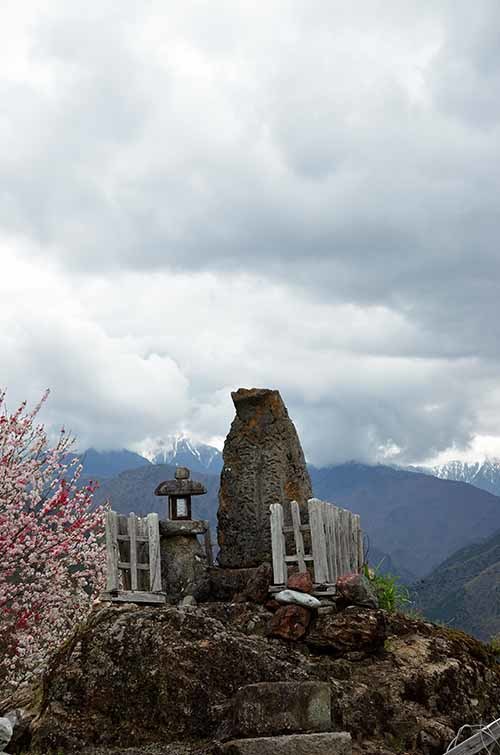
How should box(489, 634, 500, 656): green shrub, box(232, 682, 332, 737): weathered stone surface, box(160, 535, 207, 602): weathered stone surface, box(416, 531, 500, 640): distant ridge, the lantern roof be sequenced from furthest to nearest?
box(416, 531, 500, 640): distant ridge, the lantern roof, box(160, 535, 207, 602): weathered stone surface, box(489, 634, 500, 656): green shrub, box(232, 682, 332, 737): weathered stone surface

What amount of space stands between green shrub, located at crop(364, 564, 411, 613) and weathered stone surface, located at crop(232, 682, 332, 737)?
4678 mm

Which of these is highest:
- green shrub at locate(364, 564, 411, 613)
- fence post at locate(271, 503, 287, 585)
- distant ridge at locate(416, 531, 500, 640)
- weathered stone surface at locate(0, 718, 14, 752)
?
distant ridge at locate(416, 531, 500, 640)

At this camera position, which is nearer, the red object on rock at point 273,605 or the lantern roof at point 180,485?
the red object on rock at point 273,605

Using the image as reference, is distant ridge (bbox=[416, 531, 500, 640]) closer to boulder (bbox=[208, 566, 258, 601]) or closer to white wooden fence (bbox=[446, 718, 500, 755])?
boulder (bbox=[208, 566, 258, 601])

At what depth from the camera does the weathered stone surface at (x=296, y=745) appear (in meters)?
7.09

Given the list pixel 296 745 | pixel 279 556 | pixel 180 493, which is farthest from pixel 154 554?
pixel 296 745

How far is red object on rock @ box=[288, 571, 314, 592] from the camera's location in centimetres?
1081

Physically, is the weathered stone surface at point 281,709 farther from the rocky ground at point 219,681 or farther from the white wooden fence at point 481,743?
the white wooden fence at point 481,743

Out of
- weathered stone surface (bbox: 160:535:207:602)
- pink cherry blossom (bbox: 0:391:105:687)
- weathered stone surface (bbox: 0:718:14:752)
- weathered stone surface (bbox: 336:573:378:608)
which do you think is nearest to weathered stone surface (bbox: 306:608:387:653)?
weathered stone surface (bbox: 336:573:378:608)

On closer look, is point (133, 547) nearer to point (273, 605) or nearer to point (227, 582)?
point (227, 582)

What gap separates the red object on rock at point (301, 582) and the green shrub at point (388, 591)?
1873 millimetres

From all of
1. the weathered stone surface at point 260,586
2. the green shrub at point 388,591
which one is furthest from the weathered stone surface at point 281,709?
the green shrub at point 388,591

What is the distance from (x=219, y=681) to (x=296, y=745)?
1844mm

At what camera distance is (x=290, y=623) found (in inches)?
402
